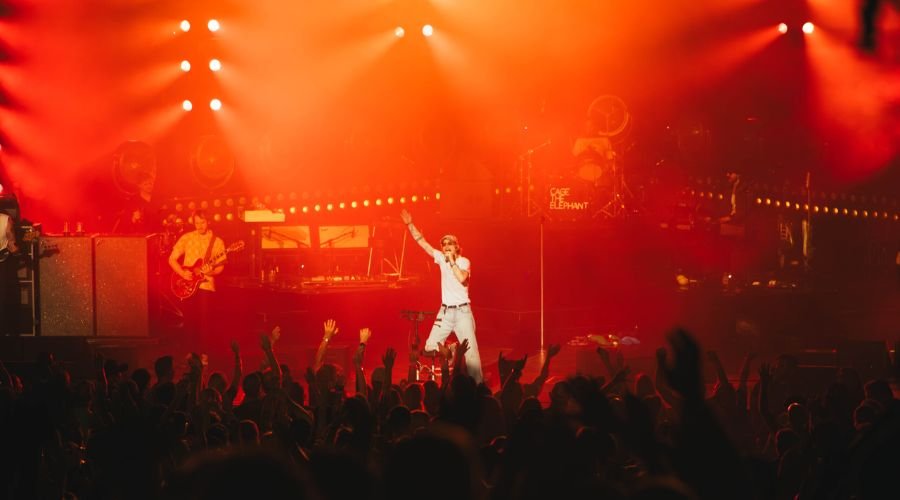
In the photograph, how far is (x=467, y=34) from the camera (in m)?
15.7

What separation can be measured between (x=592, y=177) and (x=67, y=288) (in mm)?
8085

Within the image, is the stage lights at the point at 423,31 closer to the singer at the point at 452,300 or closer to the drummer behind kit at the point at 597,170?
the drummer behind kit at the point at 597,170

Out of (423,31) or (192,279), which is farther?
(423,31)

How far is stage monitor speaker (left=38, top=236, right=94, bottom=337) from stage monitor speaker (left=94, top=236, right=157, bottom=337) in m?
0.11

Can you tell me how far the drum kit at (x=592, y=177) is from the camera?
581 inches

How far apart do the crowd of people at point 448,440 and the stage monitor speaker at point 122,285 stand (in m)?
5.58

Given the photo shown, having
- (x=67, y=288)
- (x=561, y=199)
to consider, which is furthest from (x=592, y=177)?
(x=67, y=288)

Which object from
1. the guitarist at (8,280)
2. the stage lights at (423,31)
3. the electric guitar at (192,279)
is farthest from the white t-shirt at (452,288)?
the stage lights at (423,31)

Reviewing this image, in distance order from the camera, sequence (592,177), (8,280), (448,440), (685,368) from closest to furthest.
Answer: (448,440), (685,368), (8,280), (592,177)

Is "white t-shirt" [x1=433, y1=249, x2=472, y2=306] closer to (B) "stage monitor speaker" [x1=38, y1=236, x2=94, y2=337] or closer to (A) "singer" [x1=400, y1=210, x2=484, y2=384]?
(A) "singer" [x1=400, y1=210, x2=484, y2=384]

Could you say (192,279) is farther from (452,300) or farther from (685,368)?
(685,368)

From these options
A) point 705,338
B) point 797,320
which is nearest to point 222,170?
point 705,338

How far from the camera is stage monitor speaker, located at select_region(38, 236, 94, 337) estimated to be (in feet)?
38.3

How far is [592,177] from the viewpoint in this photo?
15.1 meters
